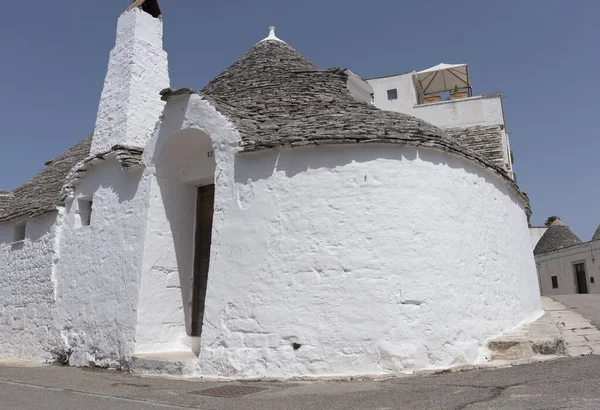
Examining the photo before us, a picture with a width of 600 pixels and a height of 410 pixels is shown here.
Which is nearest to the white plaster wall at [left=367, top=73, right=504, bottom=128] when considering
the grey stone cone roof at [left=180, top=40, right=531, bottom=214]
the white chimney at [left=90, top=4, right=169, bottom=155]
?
the grey stone cone roof at [left=180, top=40, right=531, bottom=214]

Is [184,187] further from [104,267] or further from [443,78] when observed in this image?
[443,78]

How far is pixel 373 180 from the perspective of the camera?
265 inches

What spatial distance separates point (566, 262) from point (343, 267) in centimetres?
2570

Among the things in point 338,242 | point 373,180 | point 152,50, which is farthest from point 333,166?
point 152,50

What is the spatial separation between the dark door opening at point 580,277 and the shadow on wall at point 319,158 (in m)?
23.4

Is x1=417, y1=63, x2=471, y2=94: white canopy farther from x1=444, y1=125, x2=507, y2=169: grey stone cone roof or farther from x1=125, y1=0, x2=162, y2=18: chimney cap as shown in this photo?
x1=125, y1=0, x2=162, y2=18: chimney cap

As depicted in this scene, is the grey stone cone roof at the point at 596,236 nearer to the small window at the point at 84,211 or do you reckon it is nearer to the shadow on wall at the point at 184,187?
the shadow on wall at the point at 184,187

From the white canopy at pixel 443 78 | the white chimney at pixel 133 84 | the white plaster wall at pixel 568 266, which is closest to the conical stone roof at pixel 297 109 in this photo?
the white chimney at pixel 133 84

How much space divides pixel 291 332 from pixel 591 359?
3.53 metres

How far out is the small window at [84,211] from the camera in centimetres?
959

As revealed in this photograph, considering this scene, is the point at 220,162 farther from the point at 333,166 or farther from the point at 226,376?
the point at 226,376

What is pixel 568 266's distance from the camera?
91.0ft

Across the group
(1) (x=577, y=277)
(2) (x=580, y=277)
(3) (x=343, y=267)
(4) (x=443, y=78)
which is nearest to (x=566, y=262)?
(1) (x=577, y=277)

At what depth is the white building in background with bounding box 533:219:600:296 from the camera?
25534 mm
